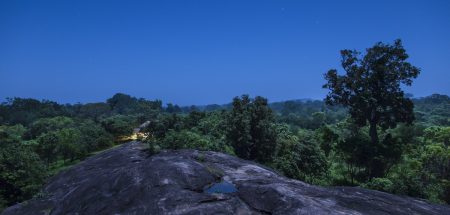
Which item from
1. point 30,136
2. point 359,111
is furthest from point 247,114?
point 30,136

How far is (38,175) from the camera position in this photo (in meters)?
32.6

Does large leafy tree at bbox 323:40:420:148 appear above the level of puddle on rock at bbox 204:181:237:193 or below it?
above

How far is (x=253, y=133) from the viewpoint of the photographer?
43469mm

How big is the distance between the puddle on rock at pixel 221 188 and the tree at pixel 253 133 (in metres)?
18.8

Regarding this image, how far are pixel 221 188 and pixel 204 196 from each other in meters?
2.88

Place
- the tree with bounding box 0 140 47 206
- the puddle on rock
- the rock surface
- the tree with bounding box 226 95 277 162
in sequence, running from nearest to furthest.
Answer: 1. the rock surface
2. the puddle on rock
3. the tree with bounding box 0 140 47 206
4. the tree with bounding box 226 95 277 162

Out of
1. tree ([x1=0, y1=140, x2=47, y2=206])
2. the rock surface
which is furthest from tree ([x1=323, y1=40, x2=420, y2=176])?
tree ([x1=0, y1=140, x2=47, y2=206])

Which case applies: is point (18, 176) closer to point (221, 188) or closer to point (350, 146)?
point (221, 188)

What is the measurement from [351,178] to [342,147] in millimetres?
3599

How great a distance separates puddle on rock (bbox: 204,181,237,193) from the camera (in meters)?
22.0

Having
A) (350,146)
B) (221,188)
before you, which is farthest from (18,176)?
(350,146)

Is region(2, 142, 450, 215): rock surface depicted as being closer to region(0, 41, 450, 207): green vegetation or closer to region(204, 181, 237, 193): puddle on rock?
region(204, 181, 237, 193): puddle on rock

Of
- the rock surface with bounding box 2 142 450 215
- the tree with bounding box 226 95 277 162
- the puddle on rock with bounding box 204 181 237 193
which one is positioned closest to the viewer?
the rock surface with bounding box 2 142 450 215

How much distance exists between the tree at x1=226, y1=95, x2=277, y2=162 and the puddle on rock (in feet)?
61.6
